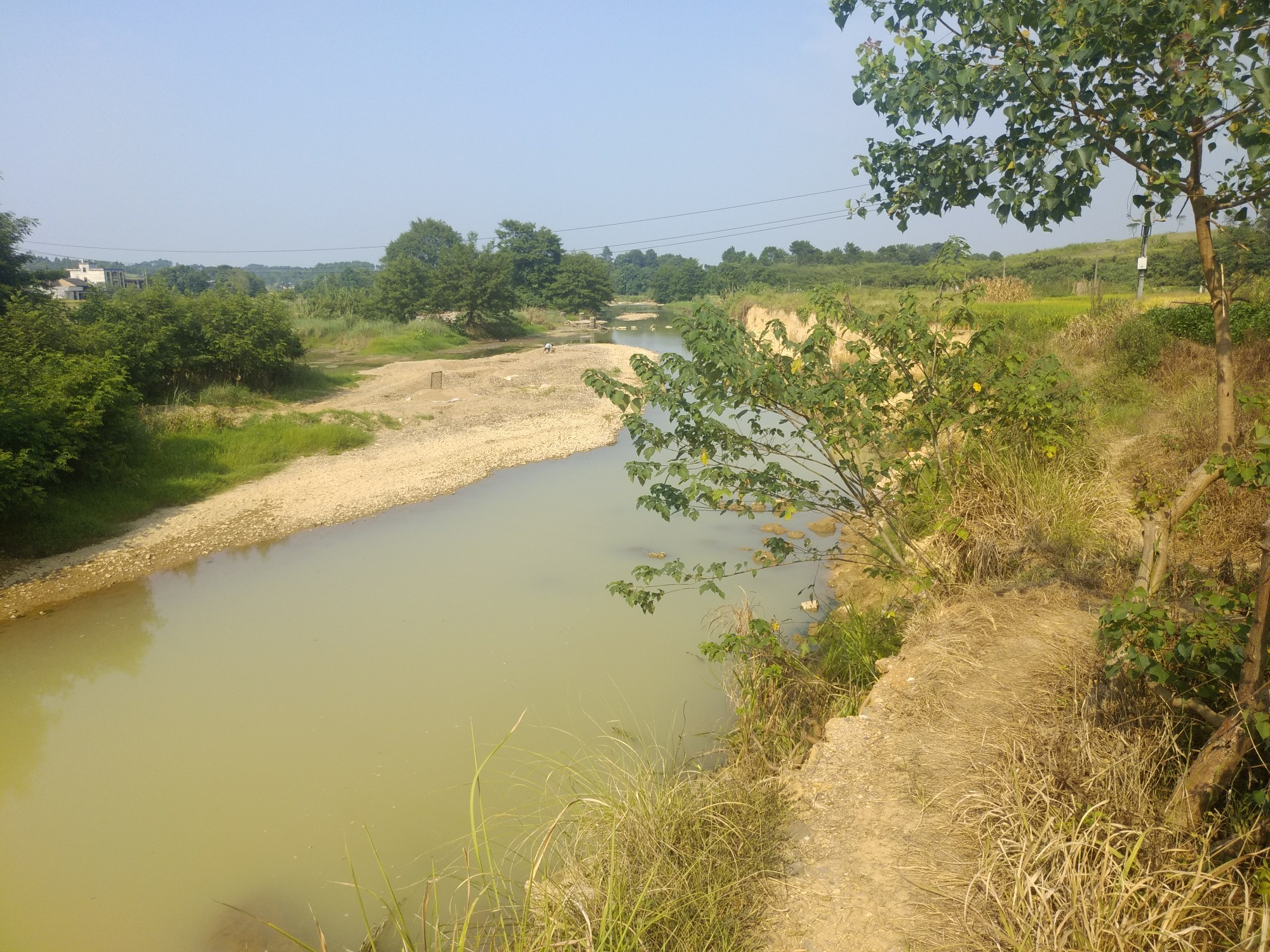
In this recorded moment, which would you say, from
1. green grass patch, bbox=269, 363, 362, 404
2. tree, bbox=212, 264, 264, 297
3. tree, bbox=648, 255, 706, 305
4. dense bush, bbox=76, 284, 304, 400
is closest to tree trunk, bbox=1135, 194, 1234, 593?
dense bush, bbox=76, 284, 304, 400

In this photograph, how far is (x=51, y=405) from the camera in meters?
10.1

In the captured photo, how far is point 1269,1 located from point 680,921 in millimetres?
3756

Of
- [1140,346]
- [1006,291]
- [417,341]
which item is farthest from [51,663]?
[417,341]

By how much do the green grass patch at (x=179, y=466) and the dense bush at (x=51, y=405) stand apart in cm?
37

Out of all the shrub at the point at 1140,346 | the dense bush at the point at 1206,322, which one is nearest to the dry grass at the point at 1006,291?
the dense bush at the point at 1206,322

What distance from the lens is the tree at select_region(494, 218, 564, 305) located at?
62.3m

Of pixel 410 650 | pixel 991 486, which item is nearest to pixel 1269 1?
pixel 991 486

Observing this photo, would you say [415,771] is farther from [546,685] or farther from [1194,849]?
[1194,849]

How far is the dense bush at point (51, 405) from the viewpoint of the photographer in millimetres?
9172

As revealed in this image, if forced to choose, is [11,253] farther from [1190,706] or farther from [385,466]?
[1190,706]

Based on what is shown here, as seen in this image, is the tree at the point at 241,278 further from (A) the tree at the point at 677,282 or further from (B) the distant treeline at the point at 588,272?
(A) the tree at the point at 677,282

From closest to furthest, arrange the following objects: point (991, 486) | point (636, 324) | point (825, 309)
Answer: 1. point (825, 309)
2. point (991, 486)
3. point (636, 324)

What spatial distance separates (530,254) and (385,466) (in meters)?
52.7

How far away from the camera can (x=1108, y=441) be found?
8.27 metres
